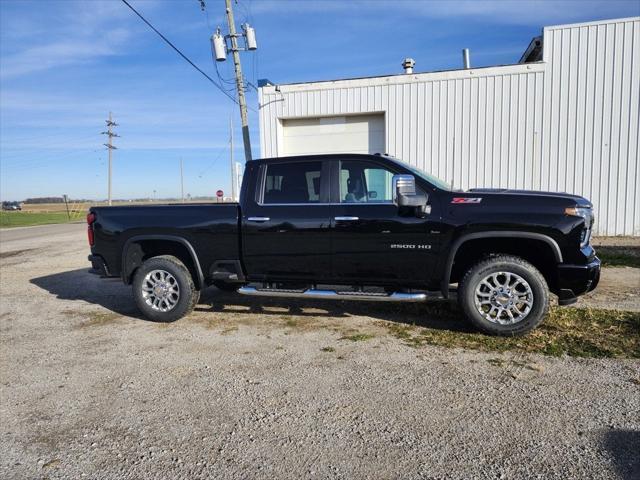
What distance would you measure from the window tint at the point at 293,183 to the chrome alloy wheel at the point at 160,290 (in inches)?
61.6

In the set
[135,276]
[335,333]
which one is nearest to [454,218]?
[335,333]

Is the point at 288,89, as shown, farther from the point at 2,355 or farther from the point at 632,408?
the point at 632,408

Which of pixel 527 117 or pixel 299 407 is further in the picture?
pixel 527 117

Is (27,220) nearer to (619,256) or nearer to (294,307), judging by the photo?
(294,307)

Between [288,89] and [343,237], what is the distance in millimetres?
10199

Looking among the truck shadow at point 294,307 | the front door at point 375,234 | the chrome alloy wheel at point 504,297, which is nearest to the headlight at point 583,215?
the chrome alloy wheel at point 504,297

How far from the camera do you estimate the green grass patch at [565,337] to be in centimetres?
452

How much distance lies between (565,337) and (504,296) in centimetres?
74

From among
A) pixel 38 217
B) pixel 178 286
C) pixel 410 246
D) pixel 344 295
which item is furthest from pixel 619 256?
pixel 38 217

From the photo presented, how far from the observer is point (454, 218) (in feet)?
16.4

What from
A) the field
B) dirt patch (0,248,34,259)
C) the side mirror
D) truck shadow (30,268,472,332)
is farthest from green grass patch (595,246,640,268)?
the field

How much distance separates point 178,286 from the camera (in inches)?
233

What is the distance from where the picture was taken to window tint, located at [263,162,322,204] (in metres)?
5.58

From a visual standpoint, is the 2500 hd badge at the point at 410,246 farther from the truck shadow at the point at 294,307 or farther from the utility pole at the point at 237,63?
the utility pole at the point at 237,63
